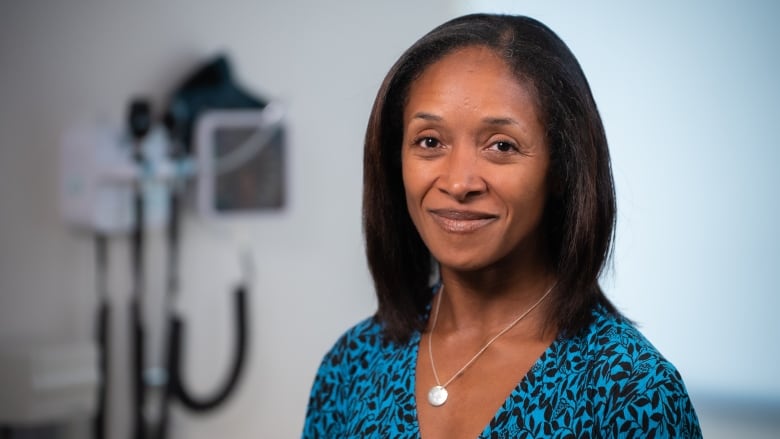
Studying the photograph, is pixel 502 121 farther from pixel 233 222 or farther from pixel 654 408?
pixel 233 222

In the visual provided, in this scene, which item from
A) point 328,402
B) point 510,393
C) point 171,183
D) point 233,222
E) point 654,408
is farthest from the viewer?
point 233,222

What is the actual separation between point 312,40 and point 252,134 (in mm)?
254

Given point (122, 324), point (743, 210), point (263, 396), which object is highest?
point (743, 210)

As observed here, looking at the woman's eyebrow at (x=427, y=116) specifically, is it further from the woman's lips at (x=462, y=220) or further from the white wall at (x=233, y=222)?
the white wall at (x=233, y=222)

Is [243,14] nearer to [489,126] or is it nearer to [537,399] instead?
[489,126]

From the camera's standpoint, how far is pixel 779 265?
5.36ft

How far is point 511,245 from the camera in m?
0.85

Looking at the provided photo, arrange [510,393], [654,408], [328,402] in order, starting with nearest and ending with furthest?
[654,408] < [510,393] < [328,402]

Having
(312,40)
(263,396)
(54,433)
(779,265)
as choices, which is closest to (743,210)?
(779,265)

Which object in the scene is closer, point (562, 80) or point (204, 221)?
point (562, 80)

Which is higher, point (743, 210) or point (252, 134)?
point (252, 134)

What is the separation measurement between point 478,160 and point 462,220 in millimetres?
61

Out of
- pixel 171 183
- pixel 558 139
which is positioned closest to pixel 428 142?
pixel 558 139

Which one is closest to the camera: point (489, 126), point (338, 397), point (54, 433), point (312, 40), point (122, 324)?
point (489, 126)
